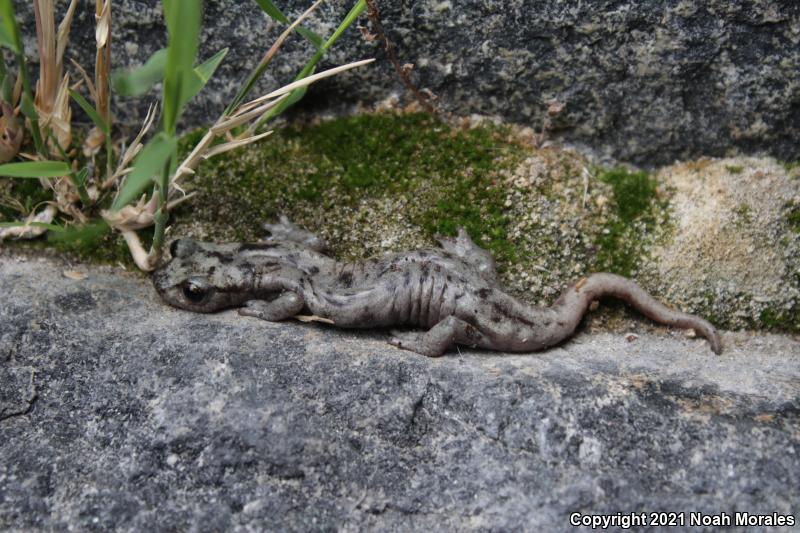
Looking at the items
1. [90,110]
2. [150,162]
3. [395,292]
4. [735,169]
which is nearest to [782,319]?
[735,169]

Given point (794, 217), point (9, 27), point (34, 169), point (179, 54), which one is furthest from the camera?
point (794, 217)

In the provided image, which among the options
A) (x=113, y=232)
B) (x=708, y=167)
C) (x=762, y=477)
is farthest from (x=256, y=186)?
(x=762, y=477)

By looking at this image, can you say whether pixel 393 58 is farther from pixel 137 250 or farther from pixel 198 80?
pixel 137 250

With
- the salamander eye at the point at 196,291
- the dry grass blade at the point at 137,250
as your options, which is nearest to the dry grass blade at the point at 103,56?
the dry grass blade at the point at 137,250

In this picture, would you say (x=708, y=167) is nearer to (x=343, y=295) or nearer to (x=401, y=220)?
→ (x=401, y=220)

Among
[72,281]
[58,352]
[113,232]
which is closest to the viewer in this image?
[58,352]

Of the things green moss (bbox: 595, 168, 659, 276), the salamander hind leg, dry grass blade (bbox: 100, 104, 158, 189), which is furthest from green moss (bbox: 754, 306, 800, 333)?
dry grass blade (bbox: 100, 104, 158, 189)

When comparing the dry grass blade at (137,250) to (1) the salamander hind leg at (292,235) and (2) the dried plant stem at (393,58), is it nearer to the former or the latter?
(1) the salamander hind leg at (292,235)
